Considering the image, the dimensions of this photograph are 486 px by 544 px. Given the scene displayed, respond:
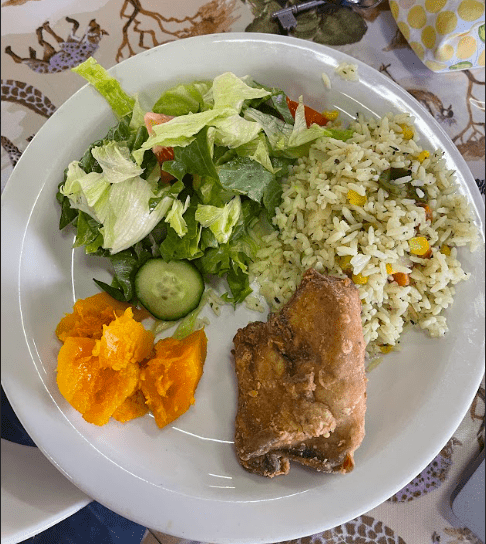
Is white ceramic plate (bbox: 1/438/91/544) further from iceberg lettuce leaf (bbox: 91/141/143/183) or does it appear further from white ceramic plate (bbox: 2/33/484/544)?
iceberg lettuce leaf (bbox: 91/141/143/183)

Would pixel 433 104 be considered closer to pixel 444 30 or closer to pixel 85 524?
pixel 444 30

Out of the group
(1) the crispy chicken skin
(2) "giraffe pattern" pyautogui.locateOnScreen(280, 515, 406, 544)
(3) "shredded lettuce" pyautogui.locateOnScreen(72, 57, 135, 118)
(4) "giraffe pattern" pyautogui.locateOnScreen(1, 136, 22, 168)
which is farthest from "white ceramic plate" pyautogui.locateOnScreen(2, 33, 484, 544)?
(2) "giraffe pattern" pyautogui.locateOnScreen(280, 515, 406, 544)

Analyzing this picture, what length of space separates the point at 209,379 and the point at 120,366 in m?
0.49

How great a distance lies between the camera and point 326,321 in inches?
89.4

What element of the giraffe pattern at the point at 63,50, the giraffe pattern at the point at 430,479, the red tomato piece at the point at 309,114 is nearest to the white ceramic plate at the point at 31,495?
the giraffe pattern at the point at 430,479

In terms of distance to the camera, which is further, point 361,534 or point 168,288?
point 361,534

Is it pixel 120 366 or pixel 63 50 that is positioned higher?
pixel 63 50

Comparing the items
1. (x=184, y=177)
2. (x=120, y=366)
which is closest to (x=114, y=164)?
(x=184, y=177)

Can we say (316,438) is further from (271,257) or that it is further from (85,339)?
(85,339)

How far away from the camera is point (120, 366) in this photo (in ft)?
7.64

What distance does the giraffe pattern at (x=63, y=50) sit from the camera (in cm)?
288

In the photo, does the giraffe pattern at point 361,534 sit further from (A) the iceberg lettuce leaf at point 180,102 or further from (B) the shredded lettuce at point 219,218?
(A) the iceberg lettuce leaf at point 180,102

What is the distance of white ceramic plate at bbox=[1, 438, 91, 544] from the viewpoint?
2.15m

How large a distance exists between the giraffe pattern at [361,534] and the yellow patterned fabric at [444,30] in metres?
2.59
